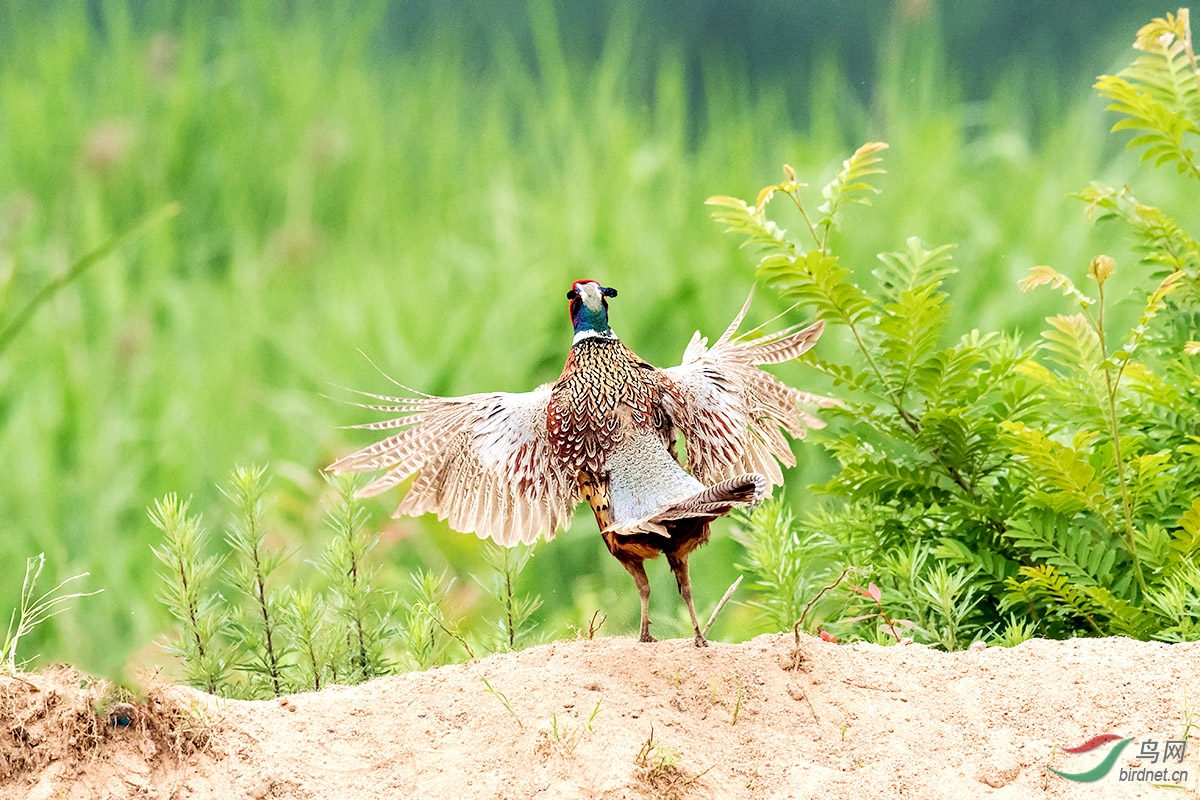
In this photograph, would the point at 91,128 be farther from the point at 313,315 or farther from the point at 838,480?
the point at 838,480

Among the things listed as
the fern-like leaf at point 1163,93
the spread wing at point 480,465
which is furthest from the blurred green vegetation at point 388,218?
the fern-like leaf at point 1163,93

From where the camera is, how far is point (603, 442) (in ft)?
10.1

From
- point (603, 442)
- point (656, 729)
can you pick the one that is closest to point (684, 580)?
point (603, 442)

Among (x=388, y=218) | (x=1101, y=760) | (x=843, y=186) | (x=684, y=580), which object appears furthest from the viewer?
(x=388, y=218)

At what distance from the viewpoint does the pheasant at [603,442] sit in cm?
302

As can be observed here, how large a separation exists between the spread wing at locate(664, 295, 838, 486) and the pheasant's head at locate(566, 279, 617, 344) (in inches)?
9.4

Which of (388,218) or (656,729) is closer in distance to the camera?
(656,729)

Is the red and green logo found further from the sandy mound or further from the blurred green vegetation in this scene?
the blurred green vegetation

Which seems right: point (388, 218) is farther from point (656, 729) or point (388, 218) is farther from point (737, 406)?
point (656, 729)

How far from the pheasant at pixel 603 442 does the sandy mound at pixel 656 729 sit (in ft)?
0.99

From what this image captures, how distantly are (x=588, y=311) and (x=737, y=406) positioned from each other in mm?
500

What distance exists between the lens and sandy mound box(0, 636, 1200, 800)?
2467 millimetres

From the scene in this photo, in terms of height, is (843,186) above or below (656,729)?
above

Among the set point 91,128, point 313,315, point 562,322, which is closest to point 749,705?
point 562,322
